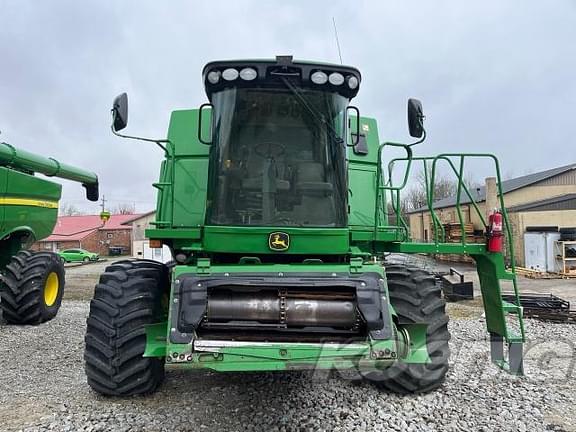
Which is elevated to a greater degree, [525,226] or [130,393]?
[525,226]

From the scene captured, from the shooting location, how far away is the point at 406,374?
444 centimetres

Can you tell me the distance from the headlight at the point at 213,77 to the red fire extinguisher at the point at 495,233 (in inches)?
111

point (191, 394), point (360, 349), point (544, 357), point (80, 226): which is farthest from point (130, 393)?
point (80, 226)

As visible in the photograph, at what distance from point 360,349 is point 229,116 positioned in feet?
7.57

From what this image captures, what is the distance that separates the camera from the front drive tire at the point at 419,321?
437 cm

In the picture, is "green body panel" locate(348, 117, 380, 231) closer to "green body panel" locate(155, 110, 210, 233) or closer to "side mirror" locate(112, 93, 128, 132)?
"green body panel" locate(155, 110, 210, 233)

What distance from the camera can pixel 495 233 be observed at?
14.5 ft

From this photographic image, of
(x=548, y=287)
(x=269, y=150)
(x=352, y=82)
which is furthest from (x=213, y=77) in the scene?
(x=548, y=287)

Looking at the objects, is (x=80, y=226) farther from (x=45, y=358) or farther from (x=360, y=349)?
(x=360, y=349)

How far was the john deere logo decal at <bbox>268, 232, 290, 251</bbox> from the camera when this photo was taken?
401 cm

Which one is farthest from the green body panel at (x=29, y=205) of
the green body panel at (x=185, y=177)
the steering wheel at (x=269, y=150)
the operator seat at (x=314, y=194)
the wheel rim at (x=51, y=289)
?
the operator seat at (x=314, y=194)

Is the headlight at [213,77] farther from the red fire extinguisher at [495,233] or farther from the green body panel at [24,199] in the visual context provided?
the green body panel at [24,199]

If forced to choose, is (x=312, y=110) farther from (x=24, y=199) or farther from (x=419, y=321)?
(x=24, y=199)

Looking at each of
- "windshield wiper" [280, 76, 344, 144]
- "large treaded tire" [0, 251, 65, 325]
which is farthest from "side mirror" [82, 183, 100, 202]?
"windshield wiper" [280, 76, 344, 144]
